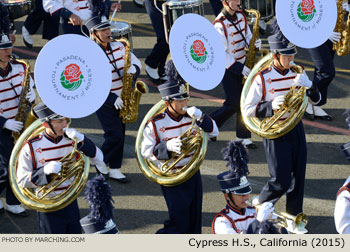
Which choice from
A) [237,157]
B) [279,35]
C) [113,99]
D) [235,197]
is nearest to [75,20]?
[113,99]

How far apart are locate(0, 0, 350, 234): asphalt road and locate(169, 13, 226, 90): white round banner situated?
167 centimetres

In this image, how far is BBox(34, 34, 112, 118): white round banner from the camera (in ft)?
27.7

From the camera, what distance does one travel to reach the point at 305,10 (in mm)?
10125

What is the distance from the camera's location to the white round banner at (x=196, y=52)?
908 centimetres

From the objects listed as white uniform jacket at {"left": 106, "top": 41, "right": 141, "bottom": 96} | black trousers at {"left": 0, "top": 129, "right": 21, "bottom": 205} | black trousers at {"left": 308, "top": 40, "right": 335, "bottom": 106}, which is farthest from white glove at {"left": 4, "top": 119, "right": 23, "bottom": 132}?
black trousers at {"left": 308, "top": 40, "right": 335, "bottom": 106}

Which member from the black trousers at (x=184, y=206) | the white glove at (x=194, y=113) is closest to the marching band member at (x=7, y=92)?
the black trousers at (x=184, y=206)

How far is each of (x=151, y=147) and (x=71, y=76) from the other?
3.64 feet

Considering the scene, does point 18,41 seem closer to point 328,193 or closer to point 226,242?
point 328,193

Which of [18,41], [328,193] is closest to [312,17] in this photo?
[328,193]

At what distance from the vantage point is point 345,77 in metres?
13.5

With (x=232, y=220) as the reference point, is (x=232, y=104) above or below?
below

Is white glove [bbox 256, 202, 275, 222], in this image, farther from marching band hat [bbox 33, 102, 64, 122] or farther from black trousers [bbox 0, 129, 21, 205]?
black trousers [bbox 0, 129, 21, 205]

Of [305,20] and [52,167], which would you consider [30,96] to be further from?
[305,20]

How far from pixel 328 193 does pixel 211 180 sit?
51.5 inches
